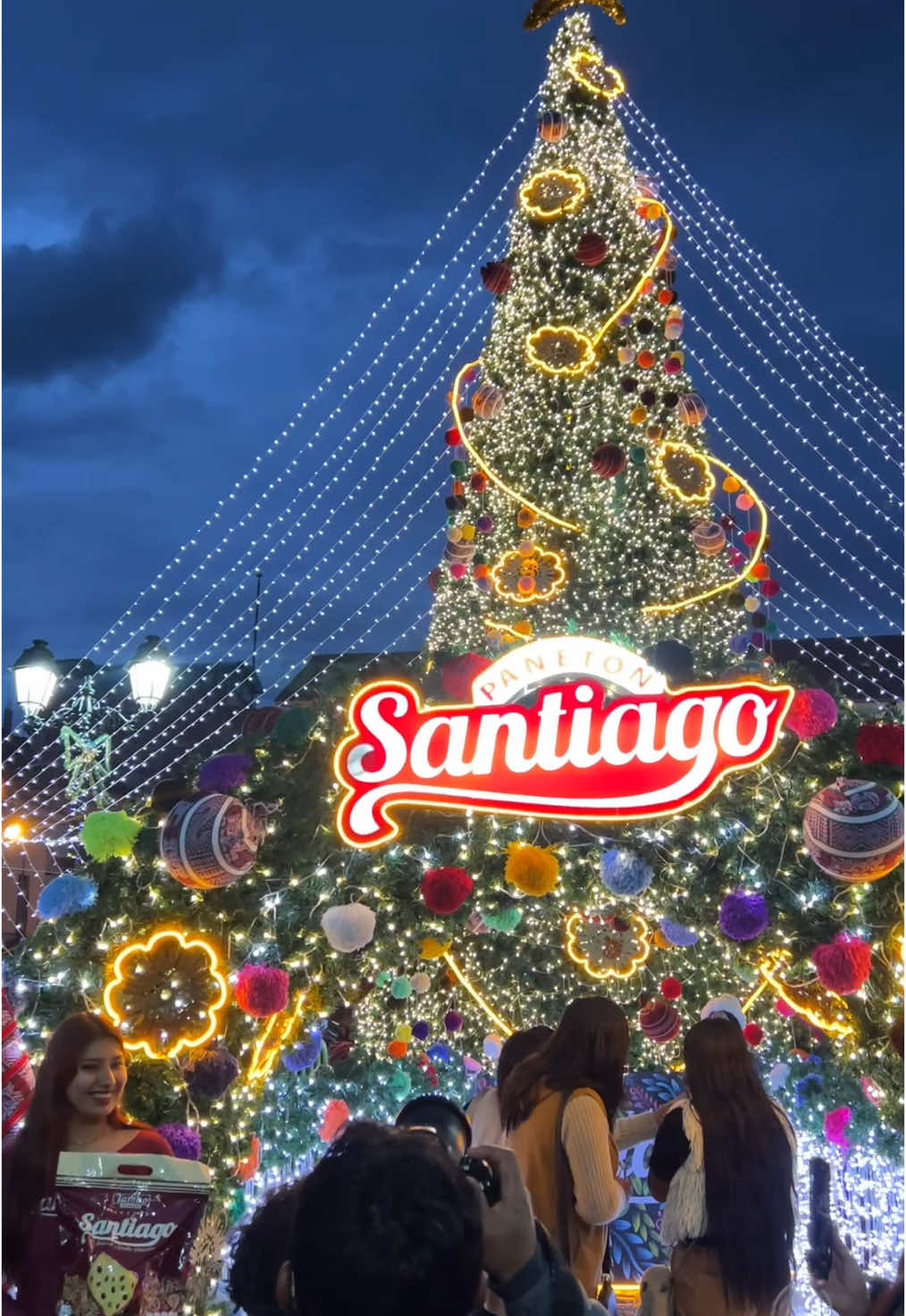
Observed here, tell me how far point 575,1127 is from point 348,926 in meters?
2.37

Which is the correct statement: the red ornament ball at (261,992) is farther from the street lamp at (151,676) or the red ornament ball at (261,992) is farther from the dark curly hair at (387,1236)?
the street lamp at (151,676)

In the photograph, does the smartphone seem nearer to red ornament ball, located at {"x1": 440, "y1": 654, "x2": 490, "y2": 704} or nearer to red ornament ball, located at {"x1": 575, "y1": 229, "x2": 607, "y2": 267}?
red ornament ball, located at {"x1": 440, "y1": 654, "x2": 490, "y2": 704}

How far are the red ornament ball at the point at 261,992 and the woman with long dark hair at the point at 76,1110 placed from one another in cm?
182

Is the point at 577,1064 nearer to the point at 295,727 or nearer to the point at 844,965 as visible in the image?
the point at 844,965

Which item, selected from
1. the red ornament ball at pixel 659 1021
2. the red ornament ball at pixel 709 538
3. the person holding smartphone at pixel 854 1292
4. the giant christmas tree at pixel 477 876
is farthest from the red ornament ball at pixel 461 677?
the red ornament ball at pixel 709 538

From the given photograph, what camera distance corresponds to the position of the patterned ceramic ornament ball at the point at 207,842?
5809 millimetres

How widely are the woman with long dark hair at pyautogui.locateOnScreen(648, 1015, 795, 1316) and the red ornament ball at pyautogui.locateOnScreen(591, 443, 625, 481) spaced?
7326 mm

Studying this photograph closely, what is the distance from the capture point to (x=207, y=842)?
5.82 meters

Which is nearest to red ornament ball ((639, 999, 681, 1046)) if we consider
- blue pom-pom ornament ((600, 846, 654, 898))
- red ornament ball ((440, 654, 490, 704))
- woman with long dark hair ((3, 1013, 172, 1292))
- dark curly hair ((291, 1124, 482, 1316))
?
blue pom-pom ornament ((600, 846, 654, 898))

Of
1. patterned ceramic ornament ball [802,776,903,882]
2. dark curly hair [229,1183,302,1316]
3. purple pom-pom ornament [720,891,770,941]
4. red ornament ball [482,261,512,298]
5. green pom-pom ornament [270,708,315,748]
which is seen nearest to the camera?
dark curly hair [229,1183,302,1316]

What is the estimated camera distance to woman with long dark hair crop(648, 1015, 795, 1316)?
11.7 feet

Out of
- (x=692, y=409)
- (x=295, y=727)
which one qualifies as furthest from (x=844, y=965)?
(x=692, y=409)

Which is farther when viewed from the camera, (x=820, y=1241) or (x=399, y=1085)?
(x=399, y=1085)

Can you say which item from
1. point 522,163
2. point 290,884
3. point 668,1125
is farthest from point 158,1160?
point 522,163
